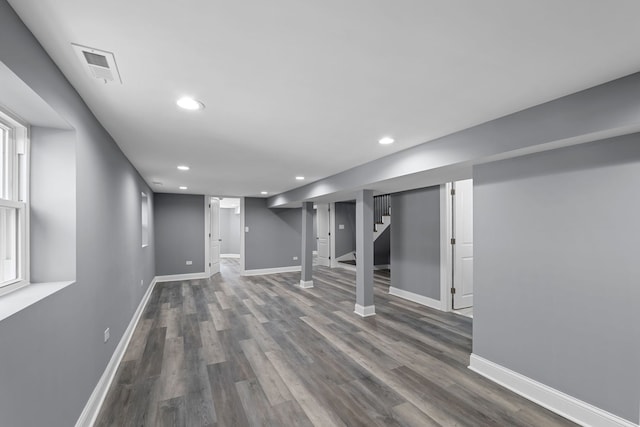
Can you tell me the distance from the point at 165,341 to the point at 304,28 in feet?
12.1

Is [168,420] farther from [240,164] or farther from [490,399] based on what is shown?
[240,164]

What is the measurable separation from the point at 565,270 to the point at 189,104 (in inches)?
121

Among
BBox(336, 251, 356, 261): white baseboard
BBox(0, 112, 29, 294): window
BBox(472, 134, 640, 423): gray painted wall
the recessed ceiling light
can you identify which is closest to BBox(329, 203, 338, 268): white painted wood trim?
BBox(336, 251, 356, 261): white baseboard

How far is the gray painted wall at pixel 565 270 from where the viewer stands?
1.81m

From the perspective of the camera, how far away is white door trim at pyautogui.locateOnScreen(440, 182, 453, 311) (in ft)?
14.6

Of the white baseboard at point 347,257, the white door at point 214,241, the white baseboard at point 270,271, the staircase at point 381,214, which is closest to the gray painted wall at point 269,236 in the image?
the white baseboard at point 270,271

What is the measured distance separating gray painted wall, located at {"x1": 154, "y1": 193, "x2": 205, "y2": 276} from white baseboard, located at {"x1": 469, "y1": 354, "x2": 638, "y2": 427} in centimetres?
669

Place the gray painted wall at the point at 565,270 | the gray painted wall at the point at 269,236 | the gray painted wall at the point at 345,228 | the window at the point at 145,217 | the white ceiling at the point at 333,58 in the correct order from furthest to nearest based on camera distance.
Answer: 1. the gray painted wall at the point at 345,228
2. the gray painted wall at the point at 269,236
3. the window at the point at 145,217
4. the gray painted wall at the point at 565,270
5. the white ceiling at the point at 333,58

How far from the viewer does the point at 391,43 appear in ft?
4.34

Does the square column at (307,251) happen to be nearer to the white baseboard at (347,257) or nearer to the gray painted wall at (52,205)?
the white baseboard at (347,257)

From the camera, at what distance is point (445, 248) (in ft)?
14.8

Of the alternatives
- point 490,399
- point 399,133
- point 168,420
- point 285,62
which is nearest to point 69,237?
point 168,420

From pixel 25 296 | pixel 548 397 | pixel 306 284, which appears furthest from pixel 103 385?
pixel 306 284

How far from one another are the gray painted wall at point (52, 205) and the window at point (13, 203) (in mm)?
54
